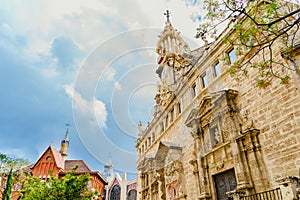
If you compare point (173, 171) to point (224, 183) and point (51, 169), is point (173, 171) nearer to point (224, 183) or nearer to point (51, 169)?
point (224, 183)

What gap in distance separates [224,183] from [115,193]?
42078 millimetres

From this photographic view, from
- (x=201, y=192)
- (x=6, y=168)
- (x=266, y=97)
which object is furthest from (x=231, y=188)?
(x=6, y=168)

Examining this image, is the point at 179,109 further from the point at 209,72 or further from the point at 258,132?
the point at 258,132

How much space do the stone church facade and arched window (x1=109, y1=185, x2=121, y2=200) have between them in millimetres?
31524

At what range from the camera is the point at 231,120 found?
32.7 ft

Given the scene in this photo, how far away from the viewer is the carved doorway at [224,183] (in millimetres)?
9762

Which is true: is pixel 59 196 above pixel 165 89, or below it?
below

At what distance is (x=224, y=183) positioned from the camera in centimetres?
1027

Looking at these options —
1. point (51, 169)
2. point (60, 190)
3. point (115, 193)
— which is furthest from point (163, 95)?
point (115, 193)

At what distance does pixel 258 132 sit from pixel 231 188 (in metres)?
3.00

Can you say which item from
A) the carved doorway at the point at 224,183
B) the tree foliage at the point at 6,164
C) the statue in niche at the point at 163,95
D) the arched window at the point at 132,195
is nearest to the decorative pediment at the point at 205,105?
the carved doorway at the point at 224,183

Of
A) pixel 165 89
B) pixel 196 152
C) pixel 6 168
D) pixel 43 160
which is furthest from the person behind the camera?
pixel 43 160

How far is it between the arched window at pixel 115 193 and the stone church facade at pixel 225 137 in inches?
1241

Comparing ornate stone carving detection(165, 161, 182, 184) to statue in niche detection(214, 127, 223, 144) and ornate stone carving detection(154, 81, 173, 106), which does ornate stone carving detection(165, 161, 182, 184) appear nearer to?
statue in niche detection(214, 127, 223, 144)
